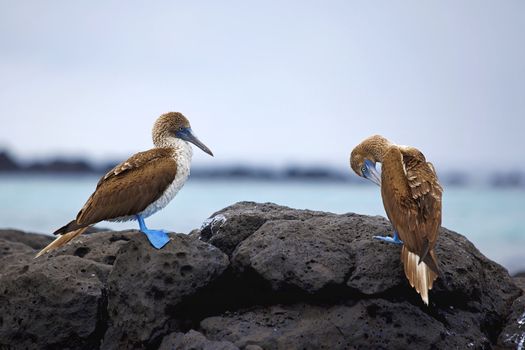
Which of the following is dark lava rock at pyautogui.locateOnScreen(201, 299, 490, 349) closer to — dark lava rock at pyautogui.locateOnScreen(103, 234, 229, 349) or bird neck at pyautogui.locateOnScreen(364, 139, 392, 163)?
dark lava rock at pyautogui.locateOnScreen(103, 234, 229, 349)

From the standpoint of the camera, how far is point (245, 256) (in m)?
7.89

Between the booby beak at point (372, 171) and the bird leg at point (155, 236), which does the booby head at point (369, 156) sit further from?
the bird leg at point (155, 236)

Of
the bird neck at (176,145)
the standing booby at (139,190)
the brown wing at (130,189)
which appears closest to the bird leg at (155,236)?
the standing booby at (139,190)

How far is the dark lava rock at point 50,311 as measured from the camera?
26.4 ft

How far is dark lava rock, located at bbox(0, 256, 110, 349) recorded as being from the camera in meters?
8.05

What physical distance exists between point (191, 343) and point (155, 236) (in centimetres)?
126

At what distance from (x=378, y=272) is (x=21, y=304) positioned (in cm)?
406

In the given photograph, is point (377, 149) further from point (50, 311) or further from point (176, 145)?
point (50, 311)

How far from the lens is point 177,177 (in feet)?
25.7

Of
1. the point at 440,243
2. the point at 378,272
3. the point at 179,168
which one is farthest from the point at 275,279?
the point at 440,243

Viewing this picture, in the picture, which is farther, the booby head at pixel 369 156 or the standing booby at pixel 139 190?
the booby head at pixel 369 156

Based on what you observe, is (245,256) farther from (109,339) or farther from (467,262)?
(467,262)

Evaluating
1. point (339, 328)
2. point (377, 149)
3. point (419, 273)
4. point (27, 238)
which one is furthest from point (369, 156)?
point (27, 238)

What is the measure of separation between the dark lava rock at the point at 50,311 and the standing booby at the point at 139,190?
21.3 inches
